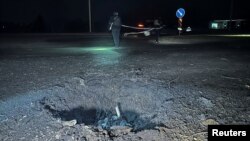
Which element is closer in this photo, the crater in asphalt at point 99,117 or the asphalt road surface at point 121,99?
the asphalt road surface at point 121,99

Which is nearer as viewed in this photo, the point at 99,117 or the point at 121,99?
the point at 99,117

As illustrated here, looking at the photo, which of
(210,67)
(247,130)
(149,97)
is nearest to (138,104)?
(149,97)

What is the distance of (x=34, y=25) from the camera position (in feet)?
130

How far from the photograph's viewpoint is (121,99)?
5.36 meters

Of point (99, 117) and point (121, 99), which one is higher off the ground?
point (121, 99)

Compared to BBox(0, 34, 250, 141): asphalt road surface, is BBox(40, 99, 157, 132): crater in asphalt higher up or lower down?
lower down

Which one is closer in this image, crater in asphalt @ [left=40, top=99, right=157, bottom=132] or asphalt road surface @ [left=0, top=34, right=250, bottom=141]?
asphalt road surface @ [left=0, top=34, right=250, bottom=141]

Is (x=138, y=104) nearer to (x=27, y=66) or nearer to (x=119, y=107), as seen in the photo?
(x=119, y=107)

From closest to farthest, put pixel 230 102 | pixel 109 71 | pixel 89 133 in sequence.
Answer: pixel 89 133 < pixel 230 102 < pixel 109 71

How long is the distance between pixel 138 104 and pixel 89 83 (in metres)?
1.55

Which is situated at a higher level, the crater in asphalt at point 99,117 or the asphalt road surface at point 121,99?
the asphalt road surface at point 121,99

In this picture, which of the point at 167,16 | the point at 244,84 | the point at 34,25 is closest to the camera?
the point at 244,84

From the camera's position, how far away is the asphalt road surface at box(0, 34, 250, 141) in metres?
3.68

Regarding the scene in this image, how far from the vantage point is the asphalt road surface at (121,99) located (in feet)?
12.1
